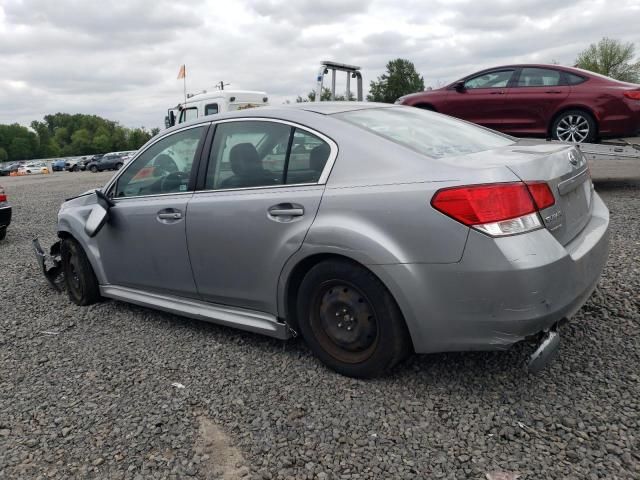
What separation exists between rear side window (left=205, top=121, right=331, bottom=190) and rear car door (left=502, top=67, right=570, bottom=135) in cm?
647

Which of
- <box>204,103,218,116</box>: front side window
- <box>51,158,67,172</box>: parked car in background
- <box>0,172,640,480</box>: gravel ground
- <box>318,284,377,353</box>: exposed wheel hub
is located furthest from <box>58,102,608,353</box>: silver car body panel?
<box>51,158,67,172</box>: parked car in background

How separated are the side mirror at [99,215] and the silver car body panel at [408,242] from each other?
858 millimetres

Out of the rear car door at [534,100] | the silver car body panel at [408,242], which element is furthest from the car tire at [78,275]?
the rear car door at [534,100]

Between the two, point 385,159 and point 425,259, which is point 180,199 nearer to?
point 385,159

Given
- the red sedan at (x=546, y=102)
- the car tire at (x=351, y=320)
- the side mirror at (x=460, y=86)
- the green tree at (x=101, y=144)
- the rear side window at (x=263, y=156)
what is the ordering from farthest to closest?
the green tree at (x=101, y=144) → the side mirror at (x=460, y=86) → the red sedan at (x=546, y=102) → the rear side window at (x=263, y=156) → the car tire at (x=351, y=320)

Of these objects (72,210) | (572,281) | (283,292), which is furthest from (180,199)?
(572,281)

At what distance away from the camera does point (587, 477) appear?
2.12 m

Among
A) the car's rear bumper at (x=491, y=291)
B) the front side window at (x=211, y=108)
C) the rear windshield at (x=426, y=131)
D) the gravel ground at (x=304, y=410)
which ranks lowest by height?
the gravel ground at (x=304, y=410)

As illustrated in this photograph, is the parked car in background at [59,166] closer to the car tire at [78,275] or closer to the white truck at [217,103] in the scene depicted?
the white truck at [217,103]

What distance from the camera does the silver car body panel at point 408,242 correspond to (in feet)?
8.07

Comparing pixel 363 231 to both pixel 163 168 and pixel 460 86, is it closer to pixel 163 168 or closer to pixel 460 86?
pixel 163 168

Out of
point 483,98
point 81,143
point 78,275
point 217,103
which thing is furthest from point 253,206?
point 81,143

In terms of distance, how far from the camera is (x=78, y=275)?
4625 millimetres

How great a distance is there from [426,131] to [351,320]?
1221mm
